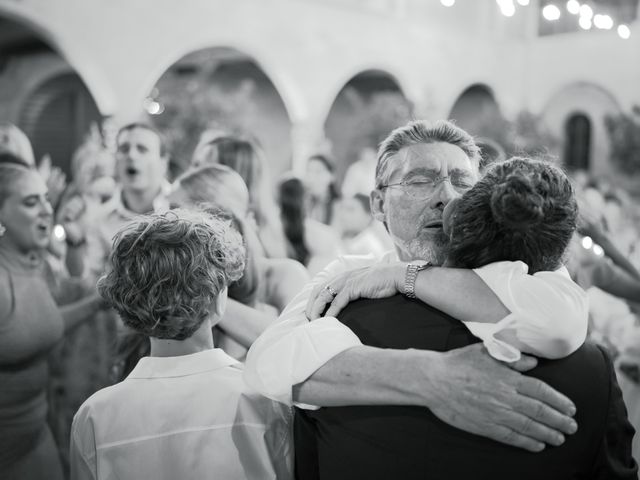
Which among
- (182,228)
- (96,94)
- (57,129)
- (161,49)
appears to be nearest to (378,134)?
(161,49)

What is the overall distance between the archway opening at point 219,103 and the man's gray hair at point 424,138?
913 cm

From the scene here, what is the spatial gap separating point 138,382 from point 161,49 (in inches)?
357

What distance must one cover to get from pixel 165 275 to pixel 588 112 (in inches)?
717

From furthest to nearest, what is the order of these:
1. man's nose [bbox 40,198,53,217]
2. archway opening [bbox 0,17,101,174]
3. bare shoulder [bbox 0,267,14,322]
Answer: archway opening [bbox 0,17,101,174]
man's nose [bbox 40,198,53,217]
bare shoulder [bbox 0,267,14,322]

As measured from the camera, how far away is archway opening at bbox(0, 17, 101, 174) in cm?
Answer: 1486

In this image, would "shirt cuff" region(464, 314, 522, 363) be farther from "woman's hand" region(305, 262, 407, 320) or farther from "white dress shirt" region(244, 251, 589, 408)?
"woman's hand" region(305, 262, 407, 320)

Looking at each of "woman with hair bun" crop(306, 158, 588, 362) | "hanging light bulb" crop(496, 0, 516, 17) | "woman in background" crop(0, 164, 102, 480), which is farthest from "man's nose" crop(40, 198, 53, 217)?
"hanging light bulb" crop(496, 0, 516, 17)

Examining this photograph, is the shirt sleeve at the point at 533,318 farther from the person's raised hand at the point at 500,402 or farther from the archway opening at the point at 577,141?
the archway opening at the point at 577,141

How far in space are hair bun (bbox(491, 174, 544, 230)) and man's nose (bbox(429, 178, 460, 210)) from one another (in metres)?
0.72

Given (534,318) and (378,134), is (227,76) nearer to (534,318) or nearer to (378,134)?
(378,134)

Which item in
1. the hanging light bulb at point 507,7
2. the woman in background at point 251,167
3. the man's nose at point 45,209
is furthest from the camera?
the hanging light bulb at point 507,7

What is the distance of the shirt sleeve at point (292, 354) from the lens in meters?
1.54

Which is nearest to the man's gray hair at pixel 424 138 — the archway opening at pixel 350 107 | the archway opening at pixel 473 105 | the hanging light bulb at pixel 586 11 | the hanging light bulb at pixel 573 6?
the hanging light bulb at pixel 573 6

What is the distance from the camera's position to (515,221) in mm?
1410
